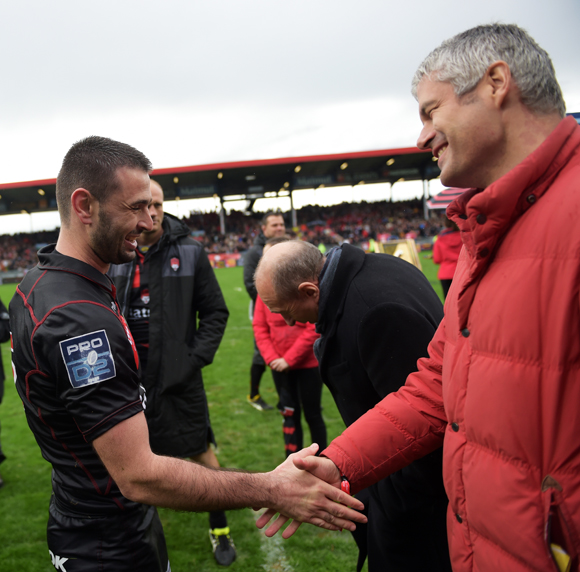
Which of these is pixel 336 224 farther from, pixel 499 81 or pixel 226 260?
pixel 499 81

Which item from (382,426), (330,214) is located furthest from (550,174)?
(330,214)

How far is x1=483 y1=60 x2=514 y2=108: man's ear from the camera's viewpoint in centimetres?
119

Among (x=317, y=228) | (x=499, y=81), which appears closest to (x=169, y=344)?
(x=499, y=81)

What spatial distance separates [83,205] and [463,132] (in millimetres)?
1434

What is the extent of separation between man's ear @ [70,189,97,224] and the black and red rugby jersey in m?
0.18

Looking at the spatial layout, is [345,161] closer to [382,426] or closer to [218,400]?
[218,400]

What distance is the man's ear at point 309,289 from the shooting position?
2.25 m

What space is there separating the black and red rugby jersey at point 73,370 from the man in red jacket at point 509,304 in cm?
111

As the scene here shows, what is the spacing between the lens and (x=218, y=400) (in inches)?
241

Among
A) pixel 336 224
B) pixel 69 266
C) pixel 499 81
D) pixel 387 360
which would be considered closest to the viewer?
pixel 499 81

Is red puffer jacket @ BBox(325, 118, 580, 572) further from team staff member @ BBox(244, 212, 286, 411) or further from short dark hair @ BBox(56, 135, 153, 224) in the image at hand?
team staff member @ BBox(244, 212, 286, 411)

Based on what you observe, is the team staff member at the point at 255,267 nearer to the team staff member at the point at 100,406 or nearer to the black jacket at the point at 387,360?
the black jacket at the point at 387,360

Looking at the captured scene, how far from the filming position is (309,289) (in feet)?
7.39

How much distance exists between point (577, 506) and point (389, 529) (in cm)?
118
